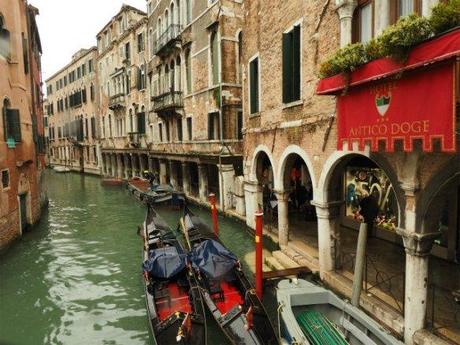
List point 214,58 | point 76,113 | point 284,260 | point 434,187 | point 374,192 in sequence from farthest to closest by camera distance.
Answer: point 76,113 → point 214,58 → point 374,192 → point 284,260 → point 434,187

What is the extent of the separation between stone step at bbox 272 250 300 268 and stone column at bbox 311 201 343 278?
3.52 ft

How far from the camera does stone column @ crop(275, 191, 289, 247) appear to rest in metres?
10.1

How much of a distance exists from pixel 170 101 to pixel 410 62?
1745 centimetres

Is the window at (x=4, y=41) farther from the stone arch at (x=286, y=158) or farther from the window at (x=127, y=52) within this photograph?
the window at (x=127, y=52)

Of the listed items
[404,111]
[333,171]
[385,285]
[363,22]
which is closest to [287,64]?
[363,22]

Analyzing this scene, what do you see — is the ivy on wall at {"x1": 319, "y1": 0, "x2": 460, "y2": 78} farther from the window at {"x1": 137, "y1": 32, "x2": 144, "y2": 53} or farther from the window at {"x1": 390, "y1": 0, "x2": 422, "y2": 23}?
the window at {"x1": 137, "y1": 32, "x2": 144, "y2": 53}

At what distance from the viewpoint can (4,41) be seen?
39.2 ft

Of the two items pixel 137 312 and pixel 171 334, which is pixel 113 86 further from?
pixel 171 334

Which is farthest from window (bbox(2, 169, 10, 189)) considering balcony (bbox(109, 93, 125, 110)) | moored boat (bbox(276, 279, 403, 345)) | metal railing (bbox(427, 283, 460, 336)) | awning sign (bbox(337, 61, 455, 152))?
balcony (bbox(109, 93, 125, 110))

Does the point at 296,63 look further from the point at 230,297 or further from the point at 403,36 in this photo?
the point at 230,297

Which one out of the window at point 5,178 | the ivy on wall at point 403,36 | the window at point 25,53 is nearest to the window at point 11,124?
the window at point 5,178

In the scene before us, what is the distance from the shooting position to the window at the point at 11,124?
38.5ft

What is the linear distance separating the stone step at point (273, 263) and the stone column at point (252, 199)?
8.38 ft

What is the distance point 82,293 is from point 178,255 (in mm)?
2862
